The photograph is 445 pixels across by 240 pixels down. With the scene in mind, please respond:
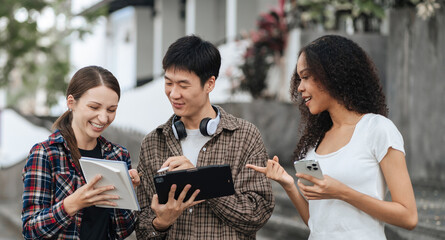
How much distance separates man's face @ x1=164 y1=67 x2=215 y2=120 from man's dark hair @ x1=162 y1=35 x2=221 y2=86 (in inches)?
1.1

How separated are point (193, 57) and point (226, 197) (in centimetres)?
74

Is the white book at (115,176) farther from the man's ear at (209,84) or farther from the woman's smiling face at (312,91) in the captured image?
the woman's smiling face at (312,91)

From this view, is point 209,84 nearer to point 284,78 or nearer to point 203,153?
point 203,153

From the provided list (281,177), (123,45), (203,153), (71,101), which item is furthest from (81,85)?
(123,45)

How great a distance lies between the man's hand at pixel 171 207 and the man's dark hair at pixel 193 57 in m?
0.65

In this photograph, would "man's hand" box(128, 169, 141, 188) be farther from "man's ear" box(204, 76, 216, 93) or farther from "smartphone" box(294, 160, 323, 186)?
"smartphone" box(294, 160, 323, 186)

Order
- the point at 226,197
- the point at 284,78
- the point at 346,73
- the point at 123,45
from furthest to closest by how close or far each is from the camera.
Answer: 1. the point at 123,45
2. the point at 284,78
3. the point at 226,197
4. the point at 346,73

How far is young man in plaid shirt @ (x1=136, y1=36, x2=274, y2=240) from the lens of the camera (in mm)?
3205

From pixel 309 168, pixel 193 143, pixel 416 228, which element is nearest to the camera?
pixel 309 168

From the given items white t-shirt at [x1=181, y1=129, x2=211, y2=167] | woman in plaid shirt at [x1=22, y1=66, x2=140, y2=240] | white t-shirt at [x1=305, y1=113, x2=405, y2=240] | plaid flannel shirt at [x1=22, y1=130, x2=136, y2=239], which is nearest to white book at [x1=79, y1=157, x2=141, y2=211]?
woman in plaid shirt at [x1=22, y1=66, x2=140, y2=240]

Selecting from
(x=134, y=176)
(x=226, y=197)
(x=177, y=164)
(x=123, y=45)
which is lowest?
(x=123, y=45)

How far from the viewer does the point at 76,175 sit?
125 inches

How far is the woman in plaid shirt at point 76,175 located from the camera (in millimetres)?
3000

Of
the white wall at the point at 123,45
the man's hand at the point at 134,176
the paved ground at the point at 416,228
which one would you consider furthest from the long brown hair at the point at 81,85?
the white wall at the point at 123,45
